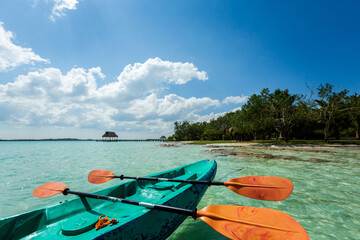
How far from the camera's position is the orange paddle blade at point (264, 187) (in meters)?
3.12

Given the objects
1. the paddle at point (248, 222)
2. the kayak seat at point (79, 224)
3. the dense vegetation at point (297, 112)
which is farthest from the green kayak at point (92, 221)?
the dense vegetation at point (297, 112)

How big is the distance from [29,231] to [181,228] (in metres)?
2.69

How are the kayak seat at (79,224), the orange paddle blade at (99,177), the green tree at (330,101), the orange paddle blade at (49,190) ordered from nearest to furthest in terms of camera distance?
the kayak seat at (79,224) < the orange paddle blade at (49,190) < the orange paddle blade at (99,177) < the green tree at (330,101)

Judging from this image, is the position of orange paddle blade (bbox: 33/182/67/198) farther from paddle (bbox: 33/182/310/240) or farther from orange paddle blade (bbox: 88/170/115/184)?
paddle (bbox: 33/182/310/240)

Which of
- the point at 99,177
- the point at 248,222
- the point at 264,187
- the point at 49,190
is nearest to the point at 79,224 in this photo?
the point at 49,190

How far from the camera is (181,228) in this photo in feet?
11.6

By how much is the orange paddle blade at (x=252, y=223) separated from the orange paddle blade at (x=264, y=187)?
879 millimetres

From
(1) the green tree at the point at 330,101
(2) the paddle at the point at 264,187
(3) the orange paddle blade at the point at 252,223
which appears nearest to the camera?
(3) the orange paddle blade at the point at 252,223

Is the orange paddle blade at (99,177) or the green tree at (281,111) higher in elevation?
the green tree at (281,111)

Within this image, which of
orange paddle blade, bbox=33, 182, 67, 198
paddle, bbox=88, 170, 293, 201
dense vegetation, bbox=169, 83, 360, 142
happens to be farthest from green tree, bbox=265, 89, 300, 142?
orange paddle blade, bbox=33, 182, 67, 198

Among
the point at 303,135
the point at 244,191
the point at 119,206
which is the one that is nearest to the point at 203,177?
the point at 244,191

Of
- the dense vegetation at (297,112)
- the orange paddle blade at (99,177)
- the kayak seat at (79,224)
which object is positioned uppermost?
the dense vegetation at (297,112)

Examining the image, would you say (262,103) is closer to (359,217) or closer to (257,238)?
(359,217)

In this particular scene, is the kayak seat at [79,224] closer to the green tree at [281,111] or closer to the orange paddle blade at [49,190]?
the orange paddle blade at [49,190]
